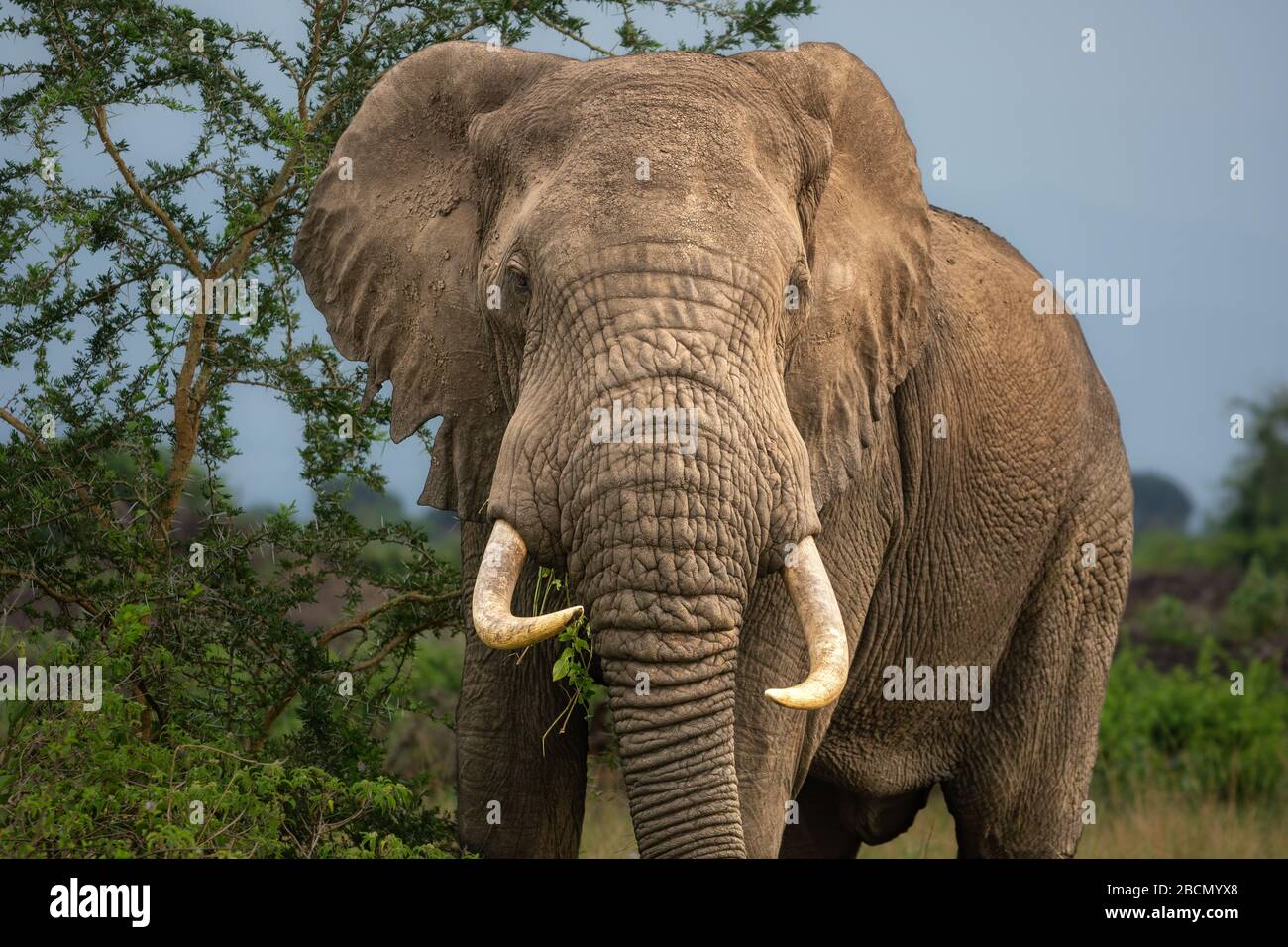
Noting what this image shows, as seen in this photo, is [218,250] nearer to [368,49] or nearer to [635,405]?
[368,49]

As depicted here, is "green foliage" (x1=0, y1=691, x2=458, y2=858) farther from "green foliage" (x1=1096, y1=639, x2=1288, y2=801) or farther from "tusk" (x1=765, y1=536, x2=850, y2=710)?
"green foliage" (x1=1096, y1=639, x2=1288, y2=801)

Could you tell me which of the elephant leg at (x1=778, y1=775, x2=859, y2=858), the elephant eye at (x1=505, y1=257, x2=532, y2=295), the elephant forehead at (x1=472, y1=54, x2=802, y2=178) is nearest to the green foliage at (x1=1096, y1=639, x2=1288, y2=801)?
the elephant leg at (x1=778, y1=775, x2=859, y2=858)

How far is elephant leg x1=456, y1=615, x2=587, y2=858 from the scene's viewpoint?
21.5ft

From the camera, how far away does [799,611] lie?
17.9 ft

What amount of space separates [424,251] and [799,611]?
178cm

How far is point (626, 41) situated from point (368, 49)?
1041mm

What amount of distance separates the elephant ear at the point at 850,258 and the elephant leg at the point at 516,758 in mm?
1165

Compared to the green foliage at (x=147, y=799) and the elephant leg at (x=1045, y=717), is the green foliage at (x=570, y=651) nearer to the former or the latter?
the green foliage at (x=147, y=799)

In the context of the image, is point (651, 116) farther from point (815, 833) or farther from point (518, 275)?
point (815, 833)

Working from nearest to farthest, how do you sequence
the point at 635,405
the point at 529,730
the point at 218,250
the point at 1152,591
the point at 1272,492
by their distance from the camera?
the point at 635,405 < the point at 529,730 < the point at 218,250 < the point at 1152,591 < the point at 1272,492

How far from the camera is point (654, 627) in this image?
527 centimetres

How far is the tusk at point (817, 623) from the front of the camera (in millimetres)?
5203

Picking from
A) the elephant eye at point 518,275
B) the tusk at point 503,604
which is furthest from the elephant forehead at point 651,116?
the tusk at point 503,604
